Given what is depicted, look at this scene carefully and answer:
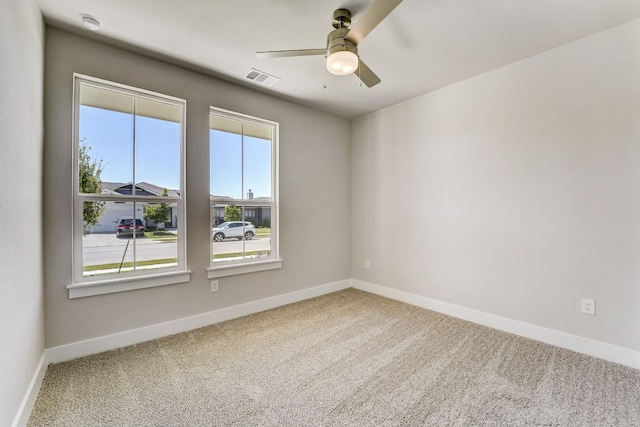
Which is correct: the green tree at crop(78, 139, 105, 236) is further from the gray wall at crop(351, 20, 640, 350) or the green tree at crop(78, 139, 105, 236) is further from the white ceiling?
the gray wall at crop(351, 20, 640, 350)

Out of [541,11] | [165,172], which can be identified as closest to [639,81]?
[541,11]

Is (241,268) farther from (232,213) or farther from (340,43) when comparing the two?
(340,43)

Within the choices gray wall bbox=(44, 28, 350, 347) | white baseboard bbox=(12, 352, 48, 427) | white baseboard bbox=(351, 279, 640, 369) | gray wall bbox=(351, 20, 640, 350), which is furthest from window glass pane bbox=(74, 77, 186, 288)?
white baseboard bbox=(351, 279, 640, 369)

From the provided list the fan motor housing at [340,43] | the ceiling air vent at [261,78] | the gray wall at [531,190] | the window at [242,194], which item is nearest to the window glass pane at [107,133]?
the window at [242,194]

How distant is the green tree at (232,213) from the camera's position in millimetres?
3179

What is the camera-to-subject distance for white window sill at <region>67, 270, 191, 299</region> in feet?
7.39

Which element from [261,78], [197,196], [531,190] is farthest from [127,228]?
[531,190]

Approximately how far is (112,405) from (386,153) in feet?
12.2

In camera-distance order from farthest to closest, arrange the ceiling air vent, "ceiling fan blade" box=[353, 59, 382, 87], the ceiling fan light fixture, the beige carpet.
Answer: the ceiling air vent, "ceiling fan blade" box=[353, 59, 382, 87], the ceiling fan light fixture, the beige carpet

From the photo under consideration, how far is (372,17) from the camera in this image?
1567 millimetres

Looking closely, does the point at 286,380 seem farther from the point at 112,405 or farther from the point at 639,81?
the point at 639,81

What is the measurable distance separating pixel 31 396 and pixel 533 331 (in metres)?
3.85

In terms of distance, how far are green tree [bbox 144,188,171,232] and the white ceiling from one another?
4.46 ft

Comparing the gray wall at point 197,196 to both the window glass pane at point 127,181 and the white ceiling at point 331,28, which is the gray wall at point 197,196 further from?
the white ceiling at point 331,28
